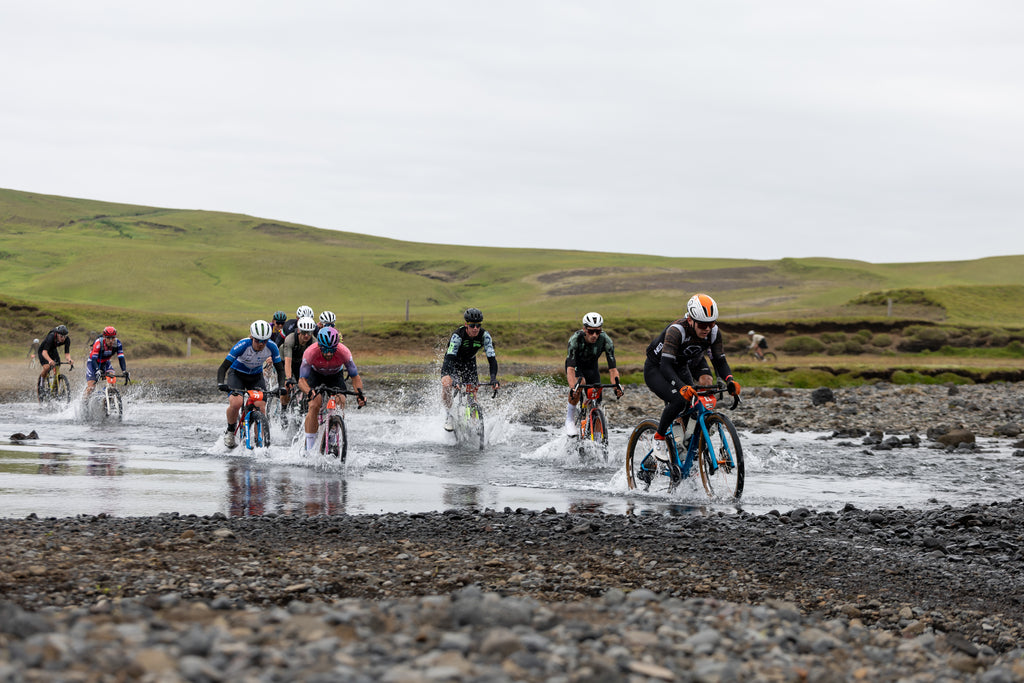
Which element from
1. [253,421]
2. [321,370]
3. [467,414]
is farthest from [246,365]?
[467,414]

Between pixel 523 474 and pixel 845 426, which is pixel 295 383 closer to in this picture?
pixel 523 474

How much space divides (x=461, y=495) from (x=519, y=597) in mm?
5858

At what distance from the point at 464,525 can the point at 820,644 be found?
5240 millimetres

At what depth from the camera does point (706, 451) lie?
12.4 m

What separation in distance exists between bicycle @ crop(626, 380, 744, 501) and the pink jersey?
5140 millimetres

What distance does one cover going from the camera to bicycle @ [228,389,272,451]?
16906mm

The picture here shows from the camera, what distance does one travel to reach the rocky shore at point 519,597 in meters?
4.84

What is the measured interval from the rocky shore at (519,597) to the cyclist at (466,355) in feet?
22.1

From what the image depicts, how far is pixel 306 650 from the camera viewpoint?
4.85 metres

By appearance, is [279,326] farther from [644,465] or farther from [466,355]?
[644,465]

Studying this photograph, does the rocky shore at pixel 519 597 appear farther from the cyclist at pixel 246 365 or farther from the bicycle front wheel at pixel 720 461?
the cyclist at pixel 246 365

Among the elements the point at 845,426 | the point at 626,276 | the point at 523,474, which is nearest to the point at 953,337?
the point at 845,426

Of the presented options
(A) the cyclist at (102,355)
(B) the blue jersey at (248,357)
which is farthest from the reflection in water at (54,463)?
(A) the cyclist at (102,355)

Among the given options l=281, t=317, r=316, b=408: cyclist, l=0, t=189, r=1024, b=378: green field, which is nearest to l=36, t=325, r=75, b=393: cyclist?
l=281, t=317, r=316, b=408: cyclist
